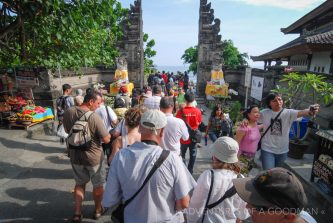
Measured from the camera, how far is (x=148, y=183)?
227 cm

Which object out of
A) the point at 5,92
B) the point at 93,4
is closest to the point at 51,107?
the point at 5,92

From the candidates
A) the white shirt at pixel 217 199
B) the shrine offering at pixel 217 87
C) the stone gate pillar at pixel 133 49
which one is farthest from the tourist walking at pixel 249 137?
the stone gate pillar at pixel 133 49

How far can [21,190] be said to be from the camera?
5039 millimetres

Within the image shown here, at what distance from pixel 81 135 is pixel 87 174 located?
720 millimetres

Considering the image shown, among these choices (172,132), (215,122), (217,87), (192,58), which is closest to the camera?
(172,132)

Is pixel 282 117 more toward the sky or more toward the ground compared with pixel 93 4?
more toward the ground

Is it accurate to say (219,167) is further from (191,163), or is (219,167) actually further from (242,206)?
(191,163)

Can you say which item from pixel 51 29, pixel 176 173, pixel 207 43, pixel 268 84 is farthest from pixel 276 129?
pixel 207 43

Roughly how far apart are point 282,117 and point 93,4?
5.15 m

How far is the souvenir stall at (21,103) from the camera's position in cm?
855

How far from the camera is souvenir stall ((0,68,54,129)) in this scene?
8555mm

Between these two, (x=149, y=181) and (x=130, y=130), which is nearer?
(x=149, y=181)

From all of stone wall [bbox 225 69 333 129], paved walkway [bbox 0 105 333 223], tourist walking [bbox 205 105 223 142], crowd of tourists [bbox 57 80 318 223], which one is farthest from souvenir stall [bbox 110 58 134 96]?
crowd of tourists [bbox 57 80 318 223]

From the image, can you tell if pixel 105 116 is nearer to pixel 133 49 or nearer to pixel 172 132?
pixel 172 132
